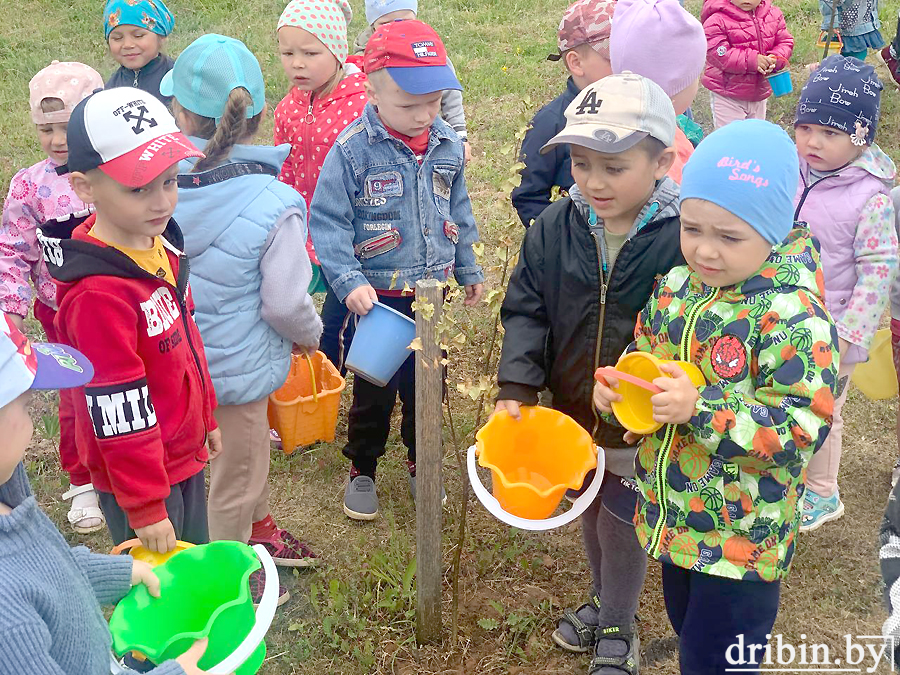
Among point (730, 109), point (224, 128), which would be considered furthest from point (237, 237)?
point (730, 109)

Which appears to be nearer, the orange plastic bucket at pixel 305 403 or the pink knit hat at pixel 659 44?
the pink knit hat at pixel 659 44

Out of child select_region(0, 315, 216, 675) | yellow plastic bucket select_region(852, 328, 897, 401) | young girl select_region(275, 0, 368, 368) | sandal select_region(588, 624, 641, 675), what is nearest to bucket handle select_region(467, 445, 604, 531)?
sandal select_region(588, 624, 641, 675)

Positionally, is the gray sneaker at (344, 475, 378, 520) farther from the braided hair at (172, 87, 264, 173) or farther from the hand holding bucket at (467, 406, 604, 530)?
the braided hair at (172, 87, 264, 173)

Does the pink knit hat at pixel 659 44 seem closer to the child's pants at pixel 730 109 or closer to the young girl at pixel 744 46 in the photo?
the young girl at pixel 744 46

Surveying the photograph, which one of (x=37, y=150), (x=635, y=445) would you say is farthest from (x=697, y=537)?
(x=37, y=150)

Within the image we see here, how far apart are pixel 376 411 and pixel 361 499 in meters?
0.38

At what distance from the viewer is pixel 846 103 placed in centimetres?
298

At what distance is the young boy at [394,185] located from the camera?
2957 mm

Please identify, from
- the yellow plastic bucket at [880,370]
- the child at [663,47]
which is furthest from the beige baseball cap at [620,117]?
the yellow plastic bucket at [880,370]

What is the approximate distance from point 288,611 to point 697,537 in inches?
63.3

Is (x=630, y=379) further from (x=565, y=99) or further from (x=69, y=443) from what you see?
(x=69, y=443)

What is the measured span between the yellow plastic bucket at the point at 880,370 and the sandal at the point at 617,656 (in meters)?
1.39

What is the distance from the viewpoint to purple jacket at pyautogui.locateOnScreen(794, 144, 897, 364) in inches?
117

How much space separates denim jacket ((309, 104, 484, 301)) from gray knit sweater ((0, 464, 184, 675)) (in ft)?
5.06
